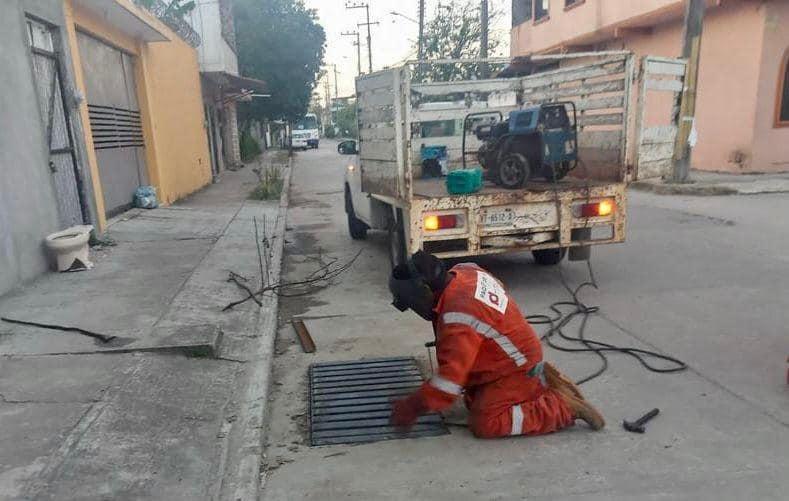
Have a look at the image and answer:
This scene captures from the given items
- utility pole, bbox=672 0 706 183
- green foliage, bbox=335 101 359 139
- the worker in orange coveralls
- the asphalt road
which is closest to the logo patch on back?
the worker in orange coveralls

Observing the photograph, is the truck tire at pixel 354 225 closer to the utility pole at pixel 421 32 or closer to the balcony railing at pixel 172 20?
the balcony railing at pixel 172 20

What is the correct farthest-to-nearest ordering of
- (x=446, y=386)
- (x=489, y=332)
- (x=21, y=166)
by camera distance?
1. (x=21, y=166)
2. (x=489, y=332)
3. (x=446, y=386)

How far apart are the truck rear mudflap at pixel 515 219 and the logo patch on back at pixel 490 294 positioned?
2.54m

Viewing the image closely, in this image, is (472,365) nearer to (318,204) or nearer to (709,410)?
(709,410)

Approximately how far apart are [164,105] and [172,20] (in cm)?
270

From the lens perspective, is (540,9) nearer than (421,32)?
Yes

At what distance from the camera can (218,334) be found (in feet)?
15.7

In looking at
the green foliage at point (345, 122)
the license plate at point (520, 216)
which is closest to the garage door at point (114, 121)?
the license plate at point (520, 216)

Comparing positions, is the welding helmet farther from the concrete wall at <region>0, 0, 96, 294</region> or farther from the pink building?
the pink building

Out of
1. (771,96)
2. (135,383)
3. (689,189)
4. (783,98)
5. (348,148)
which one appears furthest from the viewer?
(783,98)

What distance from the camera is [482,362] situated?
329cm

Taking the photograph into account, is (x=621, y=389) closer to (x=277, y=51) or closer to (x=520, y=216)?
(x=520, y=216)

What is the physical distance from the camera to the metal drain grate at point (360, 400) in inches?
140

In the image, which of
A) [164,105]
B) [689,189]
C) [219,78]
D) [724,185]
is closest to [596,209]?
[689,189]
